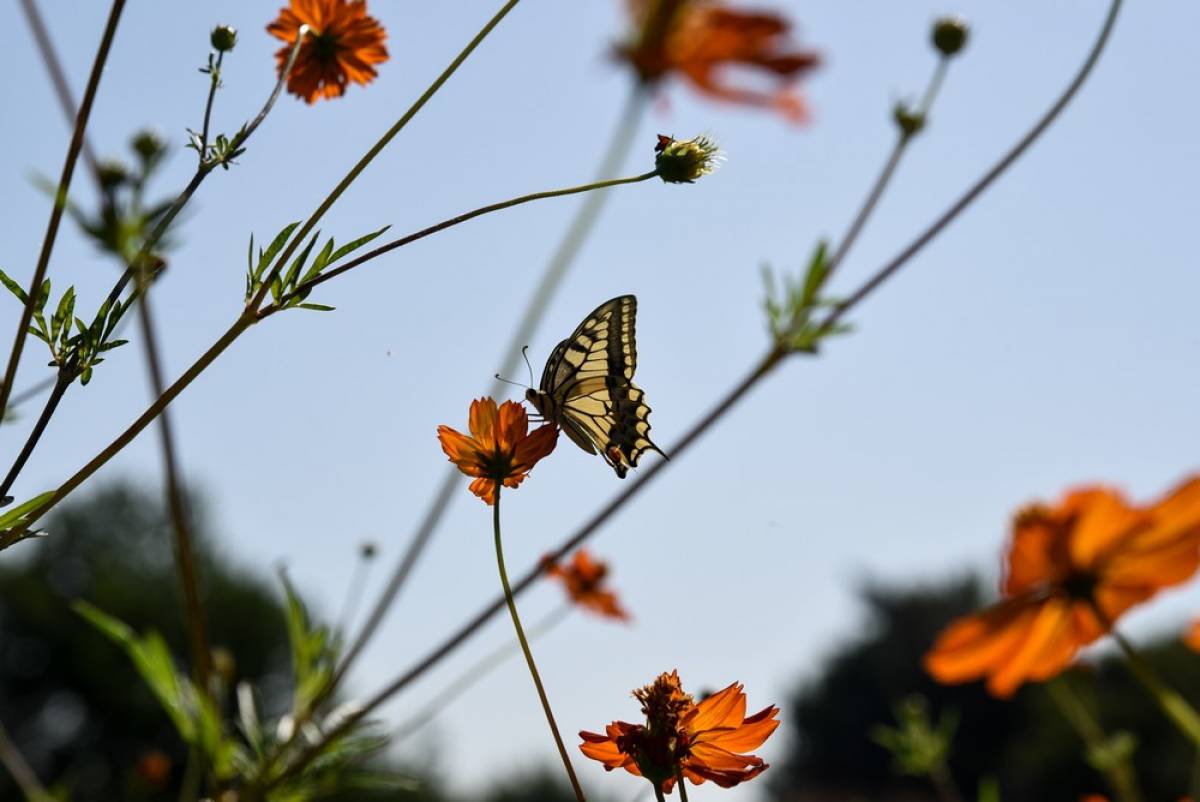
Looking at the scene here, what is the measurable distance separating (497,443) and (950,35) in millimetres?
1041

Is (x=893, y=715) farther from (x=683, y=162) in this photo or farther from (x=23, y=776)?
(x=683, y=162)

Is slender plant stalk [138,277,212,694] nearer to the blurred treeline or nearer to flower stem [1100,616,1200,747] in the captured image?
flower stem [1100,616,1200,747]

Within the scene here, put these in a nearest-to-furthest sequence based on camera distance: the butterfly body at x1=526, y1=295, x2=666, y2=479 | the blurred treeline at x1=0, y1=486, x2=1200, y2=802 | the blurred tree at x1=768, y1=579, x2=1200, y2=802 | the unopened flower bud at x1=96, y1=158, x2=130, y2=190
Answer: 1. the unopened flower bud at x1=96, y1=158, x2=130, y2=190
2. the butterfly body at x1=526, y1=295, x2=666, y2=479
3. the blurred tree at x1=768, y1=579, x2=1200, y2=802
4. the blurred treeline at x1=0, y1=486, x2=1200, y2=802

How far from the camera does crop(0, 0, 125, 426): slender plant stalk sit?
0.93m

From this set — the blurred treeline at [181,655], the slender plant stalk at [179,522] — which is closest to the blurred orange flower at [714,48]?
the slender plant stalk at [179,522]

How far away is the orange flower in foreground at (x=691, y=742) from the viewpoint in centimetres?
98

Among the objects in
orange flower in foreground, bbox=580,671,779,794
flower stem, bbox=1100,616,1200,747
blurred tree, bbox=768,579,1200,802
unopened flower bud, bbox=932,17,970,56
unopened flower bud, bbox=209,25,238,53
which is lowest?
flower stem, bbox=1100,616,1200,747

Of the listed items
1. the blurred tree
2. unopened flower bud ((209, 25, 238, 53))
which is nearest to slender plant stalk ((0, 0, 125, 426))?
unopened flower bud ((209, 25, 238, 53))

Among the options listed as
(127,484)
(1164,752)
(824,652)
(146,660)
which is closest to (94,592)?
(127,484)

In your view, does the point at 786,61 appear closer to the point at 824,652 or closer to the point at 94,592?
the point at 94,592

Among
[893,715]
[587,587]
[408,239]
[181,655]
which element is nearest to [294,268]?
[408,239]

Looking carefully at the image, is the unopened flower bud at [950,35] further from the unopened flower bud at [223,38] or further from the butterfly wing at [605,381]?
the unopened flower bud at [223,38]

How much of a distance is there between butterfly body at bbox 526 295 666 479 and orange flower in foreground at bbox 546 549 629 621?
1.17 meters

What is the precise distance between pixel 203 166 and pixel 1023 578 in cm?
87
